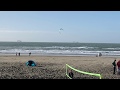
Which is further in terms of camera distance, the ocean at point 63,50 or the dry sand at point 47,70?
the ocean at point 63,50

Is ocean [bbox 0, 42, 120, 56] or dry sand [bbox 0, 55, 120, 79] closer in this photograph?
dry sand [bbox 0, 55, 120, 79]

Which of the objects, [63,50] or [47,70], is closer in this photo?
[47,70]
